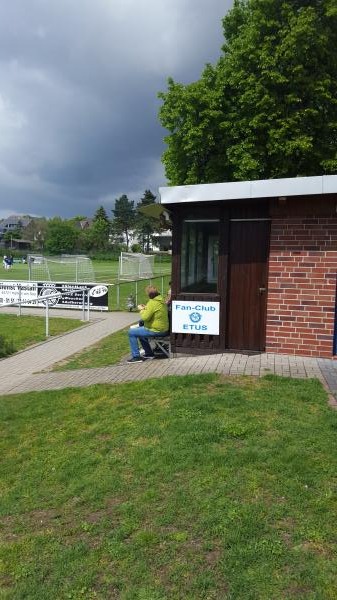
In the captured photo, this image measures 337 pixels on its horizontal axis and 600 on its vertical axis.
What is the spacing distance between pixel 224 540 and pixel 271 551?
291 millimetres

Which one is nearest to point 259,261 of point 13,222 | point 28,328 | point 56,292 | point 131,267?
point 28,328

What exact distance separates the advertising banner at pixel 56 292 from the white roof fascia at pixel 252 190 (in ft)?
32.0

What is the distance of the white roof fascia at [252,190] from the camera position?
655cm

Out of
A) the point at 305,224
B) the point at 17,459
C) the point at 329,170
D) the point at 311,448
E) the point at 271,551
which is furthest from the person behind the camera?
the point at 329,170

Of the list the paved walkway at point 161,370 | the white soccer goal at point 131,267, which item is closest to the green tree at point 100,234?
the white soccer goal at point 131,267

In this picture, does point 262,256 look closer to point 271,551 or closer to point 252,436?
point 252,436

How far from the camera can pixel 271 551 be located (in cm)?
284

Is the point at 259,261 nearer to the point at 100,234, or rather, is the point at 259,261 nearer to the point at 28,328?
the point at 28,328

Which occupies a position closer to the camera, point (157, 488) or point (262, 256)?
point (157, 488)

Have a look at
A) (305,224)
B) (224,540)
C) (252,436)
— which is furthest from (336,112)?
(224,540)

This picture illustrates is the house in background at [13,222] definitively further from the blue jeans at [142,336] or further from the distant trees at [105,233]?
the blue jeans at [142,336]

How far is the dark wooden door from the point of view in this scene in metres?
7.34

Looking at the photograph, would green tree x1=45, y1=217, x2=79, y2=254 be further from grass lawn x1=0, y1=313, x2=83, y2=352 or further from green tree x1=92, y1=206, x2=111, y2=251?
grass lawn x1=0, y1=313, x2=83, y2=352

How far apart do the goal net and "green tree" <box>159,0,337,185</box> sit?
9.05 m
